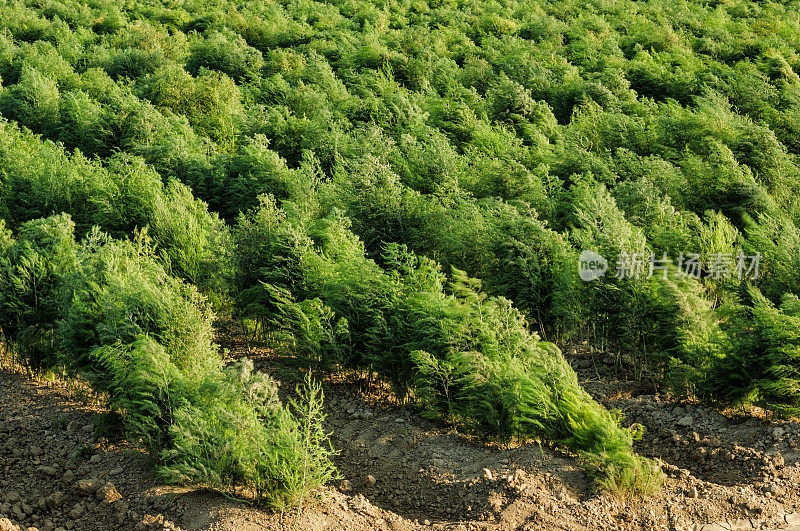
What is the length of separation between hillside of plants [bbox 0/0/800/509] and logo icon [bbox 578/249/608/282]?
7 centimetres

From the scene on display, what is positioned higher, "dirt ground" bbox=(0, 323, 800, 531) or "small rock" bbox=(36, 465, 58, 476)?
"dirt ground" bbox=(0, 323, 800, 531)

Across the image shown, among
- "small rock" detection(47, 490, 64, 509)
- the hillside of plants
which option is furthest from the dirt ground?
the hillside of plants

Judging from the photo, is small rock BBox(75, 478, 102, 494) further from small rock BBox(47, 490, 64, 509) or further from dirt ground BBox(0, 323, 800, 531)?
small rock BBox(47, 490, 64, 509)

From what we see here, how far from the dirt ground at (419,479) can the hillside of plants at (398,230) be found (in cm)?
26

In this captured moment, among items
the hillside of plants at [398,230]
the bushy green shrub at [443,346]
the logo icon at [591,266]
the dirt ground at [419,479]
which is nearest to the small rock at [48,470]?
the dirt ground at [419,479]

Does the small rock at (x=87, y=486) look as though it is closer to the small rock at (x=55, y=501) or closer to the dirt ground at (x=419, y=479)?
the dirt ground at (x=419, y=479)

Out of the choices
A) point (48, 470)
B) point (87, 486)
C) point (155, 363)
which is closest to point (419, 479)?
point (155, 363)

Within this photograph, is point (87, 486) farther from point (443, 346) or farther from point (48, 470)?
point (443, 346)

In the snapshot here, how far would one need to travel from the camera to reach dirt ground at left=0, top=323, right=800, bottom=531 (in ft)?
21.1

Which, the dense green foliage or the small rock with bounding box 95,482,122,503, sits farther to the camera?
the small rock with bounding box 95,482,122,503

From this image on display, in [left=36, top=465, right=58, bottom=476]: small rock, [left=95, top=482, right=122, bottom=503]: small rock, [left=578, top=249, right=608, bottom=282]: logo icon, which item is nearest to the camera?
[left=95, top=482, right=122, bottom=503]: small rock

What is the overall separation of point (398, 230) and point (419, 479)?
15.8ft

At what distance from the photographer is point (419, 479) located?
7.20 meters

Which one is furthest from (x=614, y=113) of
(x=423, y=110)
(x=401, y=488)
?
Answer: (x=401, y=488)
